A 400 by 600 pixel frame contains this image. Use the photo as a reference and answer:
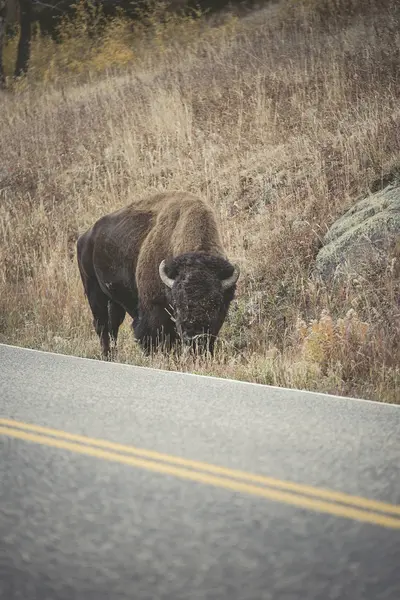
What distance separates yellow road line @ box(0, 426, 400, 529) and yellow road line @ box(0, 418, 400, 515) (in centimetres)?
7

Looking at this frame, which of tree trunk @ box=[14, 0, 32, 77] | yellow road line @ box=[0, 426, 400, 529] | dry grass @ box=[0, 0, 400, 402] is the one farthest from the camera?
tree trunk @ box=[14, 0, 32, 77]

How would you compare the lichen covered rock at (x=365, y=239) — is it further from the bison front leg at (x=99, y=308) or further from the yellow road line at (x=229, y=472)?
the yellow road line at (x=229, y=472)

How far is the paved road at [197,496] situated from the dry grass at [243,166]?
6.02 ft

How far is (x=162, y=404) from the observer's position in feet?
25.7

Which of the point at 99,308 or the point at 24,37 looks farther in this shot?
the point at 24,37

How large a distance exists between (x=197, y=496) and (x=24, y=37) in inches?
1068

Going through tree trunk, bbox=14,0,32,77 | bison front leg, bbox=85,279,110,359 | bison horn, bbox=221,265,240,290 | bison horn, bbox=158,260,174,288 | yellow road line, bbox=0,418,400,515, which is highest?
tree trunk, bbox=14,0,32,77

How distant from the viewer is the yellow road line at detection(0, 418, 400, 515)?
4.94m

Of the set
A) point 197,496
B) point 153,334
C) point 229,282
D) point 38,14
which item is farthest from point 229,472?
point 38,14

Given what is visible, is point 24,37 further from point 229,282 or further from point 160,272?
point 229,282

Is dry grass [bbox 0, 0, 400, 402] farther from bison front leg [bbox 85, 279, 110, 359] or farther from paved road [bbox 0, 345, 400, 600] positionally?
paved road [bbox 0, 345, 400, 600]

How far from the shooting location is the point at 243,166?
1786cm

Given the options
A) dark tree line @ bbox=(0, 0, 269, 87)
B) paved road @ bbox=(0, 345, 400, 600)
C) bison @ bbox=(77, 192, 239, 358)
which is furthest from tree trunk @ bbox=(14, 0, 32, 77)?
paved road @ bbox=(0, 345, 400, 600)

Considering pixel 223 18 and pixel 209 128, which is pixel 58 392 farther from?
pixel 223 18
